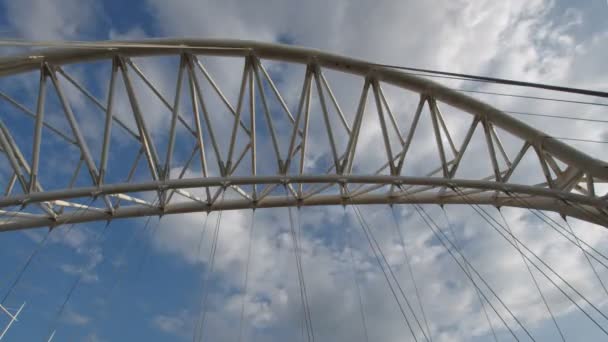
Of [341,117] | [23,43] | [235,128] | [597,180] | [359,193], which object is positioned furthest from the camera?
[359,193]

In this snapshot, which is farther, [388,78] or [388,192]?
[388,192]

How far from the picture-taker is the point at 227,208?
2128cm

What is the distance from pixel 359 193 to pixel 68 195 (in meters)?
13.1

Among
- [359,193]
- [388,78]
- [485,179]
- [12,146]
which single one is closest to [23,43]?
[12,146]

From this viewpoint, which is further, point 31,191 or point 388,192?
point 388,192

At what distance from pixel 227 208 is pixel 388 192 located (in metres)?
8.33

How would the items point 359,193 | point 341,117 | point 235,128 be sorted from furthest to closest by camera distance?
point 359,193, point 341,117, point 235,128

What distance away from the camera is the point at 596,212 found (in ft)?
63.4

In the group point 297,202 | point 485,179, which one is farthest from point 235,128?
point 485,179

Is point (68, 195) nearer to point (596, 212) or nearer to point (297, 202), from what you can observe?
point (297, 202)

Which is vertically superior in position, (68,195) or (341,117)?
(341,117)

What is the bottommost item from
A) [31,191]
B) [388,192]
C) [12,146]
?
[31,191]

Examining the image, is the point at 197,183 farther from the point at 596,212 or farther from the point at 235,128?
the point at 596,212

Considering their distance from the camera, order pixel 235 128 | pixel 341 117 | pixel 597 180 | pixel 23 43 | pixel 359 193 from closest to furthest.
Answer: pixel 23 43 < pixel 235 128 < pixel 341 117 < pixel 597 180 < pixel 359 193
